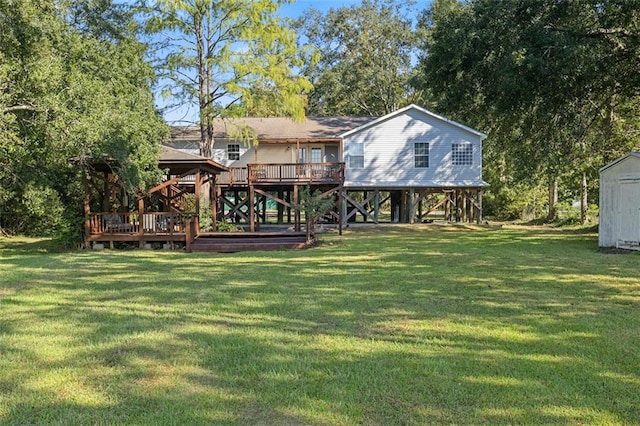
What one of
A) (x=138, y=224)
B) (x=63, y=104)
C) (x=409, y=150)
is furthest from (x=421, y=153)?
(x=63, y=104)

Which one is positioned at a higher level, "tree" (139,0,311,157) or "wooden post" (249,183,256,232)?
"tree" (139,0,311,157)

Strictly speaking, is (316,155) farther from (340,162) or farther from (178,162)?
(178,162)

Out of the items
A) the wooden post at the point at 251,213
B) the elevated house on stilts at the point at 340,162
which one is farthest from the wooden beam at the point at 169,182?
the wooden post at the point at 251,213

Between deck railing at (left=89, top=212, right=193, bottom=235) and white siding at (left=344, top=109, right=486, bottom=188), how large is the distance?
37.7 feet

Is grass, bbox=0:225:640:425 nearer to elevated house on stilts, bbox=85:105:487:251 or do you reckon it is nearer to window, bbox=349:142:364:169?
elevated house on stilts, bbox=85:105:487:251

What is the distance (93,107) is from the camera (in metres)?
13.2

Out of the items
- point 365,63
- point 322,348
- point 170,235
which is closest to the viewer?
point 322,348

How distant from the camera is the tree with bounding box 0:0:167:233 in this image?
12.6 meters

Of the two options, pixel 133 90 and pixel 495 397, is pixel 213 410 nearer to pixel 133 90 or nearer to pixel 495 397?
pixel 495 397

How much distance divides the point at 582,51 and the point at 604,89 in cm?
325

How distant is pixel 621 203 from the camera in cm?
1395

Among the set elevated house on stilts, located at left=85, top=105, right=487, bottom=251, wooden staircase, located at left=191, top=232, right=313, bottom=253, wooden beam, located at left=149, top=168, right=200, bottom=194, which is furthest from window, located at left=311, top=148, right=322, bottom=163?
wooden beam, located at left=149, top=168, right=200, bottom=194

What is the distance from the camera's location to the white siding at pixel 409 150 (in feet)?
85.5

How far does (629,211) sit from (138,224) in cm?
1488
